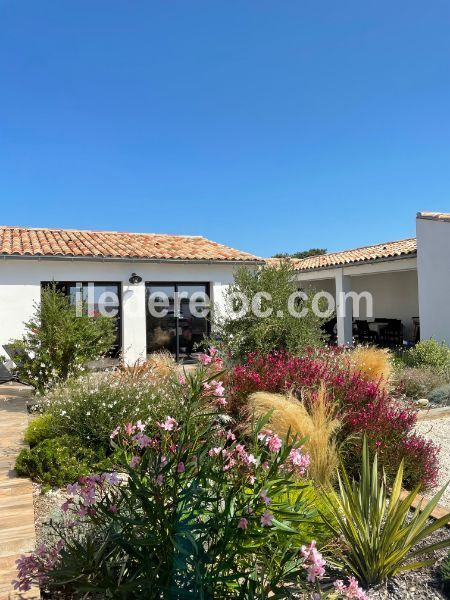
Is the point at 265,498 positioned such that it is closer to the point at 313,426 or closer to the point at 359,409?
the point at 313,426

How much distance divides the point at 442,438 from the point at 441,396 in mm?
2513

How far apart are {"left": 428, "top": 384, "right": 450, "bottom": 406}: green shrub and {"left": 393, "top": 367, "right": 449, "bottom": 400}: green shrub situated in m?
0.15

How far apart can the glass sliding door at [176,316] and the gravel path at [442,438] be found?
26.7 ft

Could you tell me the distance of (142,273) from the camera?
13.7 m

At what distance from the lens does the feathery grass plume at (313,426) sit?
3.77 metres

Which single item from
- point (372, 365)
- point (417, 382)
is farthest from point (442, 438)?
point (417, 382)

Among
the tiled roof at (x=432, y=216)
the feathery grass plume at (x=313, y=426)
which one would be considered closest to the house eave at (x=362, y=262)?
the tiled roof at (x=432, y=216)

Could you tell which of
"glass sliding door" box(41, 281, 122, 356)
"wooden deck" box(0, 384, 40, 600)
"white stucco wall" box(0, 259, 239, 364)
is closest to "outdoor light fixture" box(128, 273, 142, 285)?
"white stucco wall" box(0, 259, 239, 364)

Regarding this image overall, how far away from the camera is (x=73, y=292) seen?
502 inches

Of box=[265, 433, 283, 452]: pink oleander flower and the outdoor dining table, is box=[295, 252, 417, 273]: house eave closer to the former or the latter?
the outdoor dining table

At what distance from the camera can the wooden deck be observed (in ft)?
8.73

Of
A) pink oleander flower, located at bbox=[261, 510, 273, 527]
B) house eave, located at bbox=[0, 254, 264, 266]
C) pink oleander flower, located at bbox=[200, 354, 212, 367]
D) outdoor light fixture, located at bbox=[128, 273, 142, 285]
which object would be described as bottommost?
pink oleander flower, located at bbox=[261, 510, 273, 527]

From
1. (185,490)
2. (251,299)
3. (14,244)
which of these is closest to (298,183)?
(251,299)

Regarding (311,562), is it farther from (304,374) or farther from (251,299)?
(251,299)
